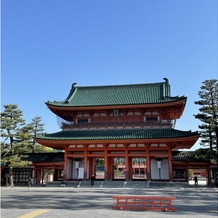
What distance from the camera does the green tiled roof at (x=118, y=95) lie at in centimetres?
3422

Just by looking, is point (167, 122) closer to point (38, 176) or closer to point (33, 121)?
point (38, 176)

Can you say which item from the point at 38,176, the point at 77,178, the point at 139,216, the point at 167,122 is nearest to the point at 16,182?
Answer: the point at 38,176

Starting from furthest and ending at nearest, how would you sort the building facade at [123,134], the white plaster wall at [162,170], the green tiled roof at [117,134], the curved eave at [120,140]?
the white plaster wall at [162,170], the building facade at [123,134], the green tiled roof at [117,134], the curved eave at [120,140]

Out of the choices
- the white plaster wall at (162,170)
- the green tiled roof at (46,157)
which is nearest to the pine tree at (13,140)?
the green tiled roof at (46,157)

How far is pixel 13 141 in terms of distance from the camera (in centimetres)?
3609

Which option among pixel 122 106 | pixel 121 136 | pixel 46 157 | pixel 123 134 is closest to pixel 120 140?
pixel 121 136

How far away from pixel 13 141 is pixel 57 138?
937 cm

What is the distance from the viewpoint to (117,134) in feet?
102

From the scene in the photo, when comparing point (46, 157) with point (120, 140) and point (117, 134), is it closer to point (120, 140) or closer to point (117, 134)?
point (117, 134)

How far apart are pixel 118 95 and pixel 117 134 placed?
8355 mm

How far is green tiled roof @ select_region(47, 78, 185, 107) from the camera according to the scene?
34219 millimetres

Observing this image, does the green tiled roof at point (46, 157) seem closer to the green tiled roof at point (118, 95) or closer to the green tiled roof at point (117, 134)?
the green tiled roof at point (117, 134)

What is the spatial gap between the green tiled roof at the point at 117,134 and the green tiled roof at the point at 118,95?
390 centimetres

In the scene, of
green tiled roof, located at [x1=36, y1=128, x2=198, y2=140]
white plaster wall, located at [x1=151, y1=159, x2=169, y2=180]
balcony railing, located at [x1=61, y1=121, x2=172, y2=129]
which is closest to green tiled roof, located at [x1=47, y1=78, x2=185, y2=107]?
balcony railing, located at [x1=61, y1=121, x2=172, y2=129]
